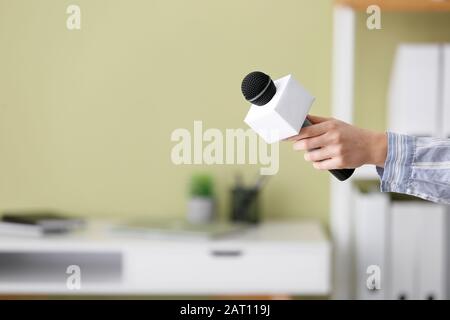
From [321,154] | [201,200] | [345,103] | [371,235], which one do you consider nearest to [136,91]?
[201,200]

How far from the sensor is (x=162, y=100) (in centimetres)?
164

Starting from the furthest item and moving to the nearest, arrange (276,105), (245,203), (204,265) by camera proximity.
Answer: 1. (245,203)
2. (204,265)
3. (276,105)

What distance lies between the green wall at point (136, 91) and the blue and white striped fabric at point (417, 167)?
0.39m

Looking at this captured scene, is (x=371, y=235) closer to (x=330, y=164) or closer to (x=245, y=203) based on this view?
(x=245, y=203)

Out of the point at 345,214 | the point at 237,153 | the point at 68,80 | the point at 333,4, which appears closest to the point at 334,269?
the point at 345,214

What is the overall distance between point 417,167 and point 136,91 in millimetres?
949

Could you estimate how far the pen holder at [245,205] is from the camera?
5.88 feet

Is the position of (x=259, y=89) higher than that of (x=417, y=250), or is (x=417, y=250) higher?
A: (x=259, y=89)

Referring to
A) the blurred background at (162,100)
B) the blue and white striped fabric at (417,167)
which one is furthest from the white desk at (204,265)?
the blue and white striped fabric at (417,167)

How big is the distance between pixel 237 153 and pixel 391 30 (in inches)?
22.6

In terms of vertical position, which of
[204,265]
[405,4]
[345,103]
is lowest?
[204,265]

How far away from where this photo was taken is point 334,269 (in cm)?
181

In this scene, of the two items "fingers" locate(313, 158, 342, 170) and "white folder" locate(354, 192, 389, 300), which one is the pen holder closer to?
"white folder" locate(354, 192, 389, 300)
